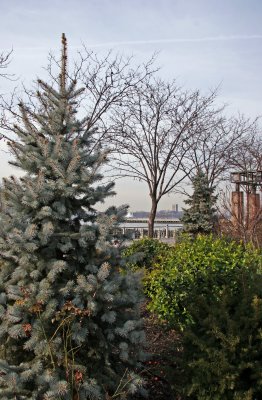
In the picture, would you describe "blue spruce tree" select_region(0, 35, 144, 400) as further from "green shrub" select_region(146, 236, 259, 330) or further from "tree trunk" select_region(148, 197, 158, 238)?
"tree trunk" select_region(148, 197, 158, 238)

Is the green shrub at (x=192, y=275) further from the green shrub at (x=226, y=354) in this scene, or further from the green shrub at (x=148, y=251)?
the green shrub at (x=148, y=251)

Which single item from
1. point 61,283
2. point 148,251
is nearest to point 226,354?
point 61,283

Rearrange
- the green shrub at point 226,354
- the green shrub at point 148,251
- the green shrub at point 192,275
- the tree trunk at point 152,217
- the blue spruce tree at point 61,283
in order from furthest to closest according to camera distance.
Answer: the tree trunk at point 152,217 < the green shrub at point 148,251 < the green shrub at point 192,275 < the green shrub at point 226,354 < the blue spruce tree at point 61,283

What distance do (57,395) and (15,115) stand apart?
39.5 feet

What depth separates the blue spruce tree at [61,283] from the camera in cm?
331

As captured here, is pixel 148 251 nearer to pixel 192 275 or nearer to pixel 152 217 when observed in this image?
pixel 192 275

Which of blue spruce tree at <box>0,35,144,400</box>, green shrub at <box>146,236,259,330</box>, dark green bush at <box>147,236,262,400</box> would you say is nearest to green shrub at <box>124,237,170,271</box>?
green shrub at <box>146,236,259,330</box>

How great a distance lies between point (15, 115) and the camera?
14.2 meters

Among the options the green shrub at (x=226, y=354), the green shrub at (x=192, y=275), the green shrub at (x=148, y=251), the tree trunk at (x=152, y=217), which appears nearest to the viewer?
the green shrub at (x=226, y=354)

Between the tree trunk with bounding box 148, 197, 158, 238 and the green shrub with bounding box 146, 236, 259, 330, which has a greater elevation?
the tree trunk with bounding box 148, 197, 158, 238

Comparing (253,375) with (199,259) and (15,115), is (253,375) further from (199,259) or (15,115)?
(15,115)

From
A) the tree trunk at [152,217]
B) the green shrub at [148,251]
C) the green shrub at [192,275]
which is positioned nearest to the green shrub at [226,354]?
the green shrub at [192,275]

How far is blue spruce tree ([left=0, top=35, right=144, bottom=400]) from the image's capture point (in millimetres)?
3314

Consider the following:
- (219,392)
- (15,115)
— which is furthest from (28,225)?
(15,115)
